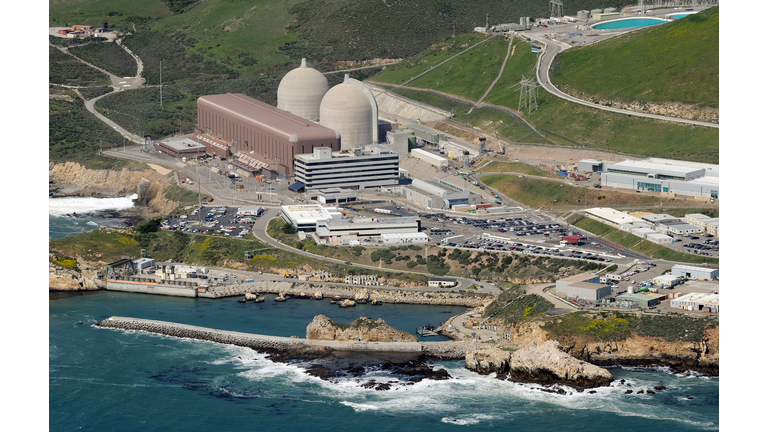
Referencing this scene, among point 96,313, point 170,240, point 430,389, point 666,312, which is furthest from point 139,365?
point 666,312

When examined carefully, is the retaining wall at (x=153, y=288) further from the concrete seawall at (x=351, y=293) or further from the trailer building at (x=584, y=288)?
the trailer building at (x=584, y=288)

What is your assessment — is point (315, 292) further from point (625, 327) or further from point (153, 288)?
point (625, 327)

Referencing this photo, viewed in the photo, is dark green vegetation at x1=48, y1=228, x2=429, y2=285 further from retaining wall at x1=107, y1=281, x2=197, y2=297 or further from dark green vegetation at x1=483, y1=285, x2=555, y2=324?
dark green vegetation at x1=483, y1=285, x2=555, y2=324

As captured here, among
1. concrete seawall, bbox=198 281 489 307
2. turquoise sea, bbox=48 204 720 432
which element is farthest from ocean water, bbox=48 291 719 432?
concrete seawall, bbox=198 281 489 307

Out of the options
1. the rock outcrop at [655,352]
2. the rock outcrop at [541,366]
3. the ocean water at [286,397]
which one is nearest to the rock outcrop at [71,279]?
the ocean water at [286,397]

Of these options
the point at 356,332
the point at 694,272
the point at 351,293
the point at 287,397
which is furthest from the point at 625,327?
the point at 351,293
